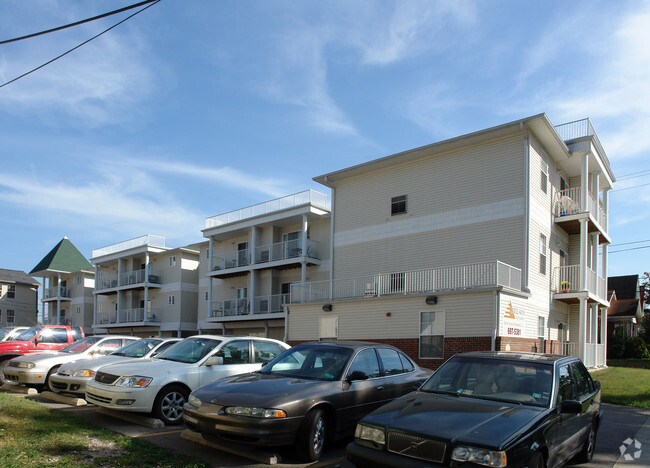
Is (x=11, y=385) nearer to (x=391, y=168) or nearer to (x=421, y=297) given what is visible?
(x=421, y=297)

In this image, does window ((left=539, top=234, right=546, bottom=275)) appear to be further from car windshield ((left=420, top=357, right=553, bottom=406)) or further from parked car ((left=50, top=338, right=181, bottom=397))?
car windshield ((left=420, top=357, right=553, bottom=406))

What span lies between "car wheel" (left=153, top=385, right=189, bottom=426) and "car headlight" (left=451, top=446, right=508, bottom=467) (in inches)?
214

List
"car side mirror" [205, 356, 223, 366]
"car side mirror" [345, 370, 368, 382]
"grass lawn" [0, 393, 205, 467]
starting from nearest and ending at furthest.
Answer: "grass lawn" [0, 393, 205, 467], "car side mirror" [345, 370, 368, 382], "car side mirror" [205, 356, 223, 366]

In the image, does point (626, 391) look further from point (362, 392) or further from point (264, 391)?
point (264, 391)

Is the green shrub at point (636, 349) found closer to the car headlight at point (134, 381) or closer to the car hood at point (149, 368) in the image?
the car hood at point (149, 368)

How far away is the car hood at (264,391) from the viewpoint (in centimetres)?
671

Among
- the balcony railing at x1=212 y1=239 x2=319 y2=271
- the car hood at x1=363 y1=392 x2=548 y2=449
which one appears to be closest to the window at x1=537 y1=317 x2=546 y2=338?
the balcony railing at x1=212 y1=239 x2=319 y2=271

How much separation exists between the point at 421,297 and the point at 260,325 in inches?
645

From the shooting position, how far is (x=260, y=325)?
1334 inches

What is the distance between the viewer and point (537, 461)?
17.3 feet

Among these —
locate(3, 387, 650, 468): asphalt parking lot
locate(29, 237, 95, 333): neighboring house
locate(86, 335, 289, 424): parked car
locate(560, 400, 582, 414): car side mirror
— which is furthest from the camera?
locate(29, 237, 95, 333): neighboring house

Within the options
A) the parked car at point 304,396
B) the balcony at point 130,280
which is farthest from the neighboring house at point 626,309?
the balcony at point 130,280

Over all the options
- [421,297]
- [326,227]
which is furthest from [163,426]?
[326,227]

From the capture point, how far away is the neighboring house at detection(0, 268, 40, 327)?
58.9m
